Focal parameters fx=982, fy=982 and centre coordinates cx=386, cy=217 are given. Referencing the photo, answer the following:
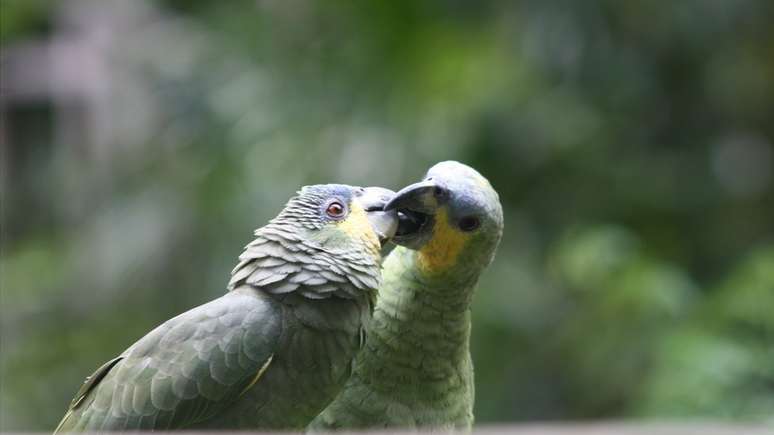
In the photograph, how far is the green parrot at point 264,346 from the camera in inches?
76.0

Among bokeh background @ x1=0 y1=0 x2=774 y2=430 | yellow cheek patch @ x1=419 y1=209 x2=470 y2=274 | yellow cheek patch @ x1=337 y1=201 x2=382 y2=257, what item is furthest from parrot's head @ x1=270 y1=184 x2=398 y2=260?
bokeh background @ x1=0 y1=0 x2=774 y2=430

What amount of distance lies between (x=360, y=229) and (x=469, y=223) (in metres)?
0.26

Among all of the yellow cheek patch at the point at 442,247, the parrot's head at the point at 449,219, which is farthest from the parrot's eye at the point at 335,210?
the yellow cheek patch at the point at 442,247

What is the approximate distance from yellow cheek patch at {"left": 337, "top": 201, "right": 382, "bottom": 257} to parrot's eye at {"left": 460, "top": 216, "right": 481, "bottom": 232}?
0.20 meters

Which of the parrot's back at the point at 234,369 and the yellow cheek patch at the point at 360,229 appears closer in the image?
the parrot's back at the point at 234,369

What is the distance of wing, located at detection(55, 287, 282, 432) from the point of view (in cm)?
193

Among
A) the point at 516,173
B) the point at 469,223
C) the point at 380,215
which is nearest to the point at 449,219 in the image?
the point at 469,223

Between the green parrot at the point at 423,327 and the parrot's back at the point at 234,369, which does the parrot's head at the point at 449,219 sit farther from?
the parrot's back at the point at 234,369

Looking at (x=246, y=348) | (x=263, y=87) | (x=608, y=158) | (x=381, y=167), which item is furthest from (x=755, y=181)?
(x=246, y=348)

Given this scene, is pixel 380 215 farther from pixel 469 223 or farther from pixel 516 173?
pixel 516 173

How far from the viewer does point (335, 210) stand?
6.86 feet

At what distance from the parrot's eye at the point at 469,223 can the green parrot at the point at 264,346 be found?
215mm

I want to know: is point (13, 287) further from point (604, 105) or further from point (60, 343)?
point (604, 105)

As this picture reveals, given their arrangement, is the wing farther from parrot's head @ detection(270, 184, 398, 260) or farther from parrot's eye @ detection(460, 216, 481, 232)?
parrot's eye @ detection(460, 216, 481, 232)
